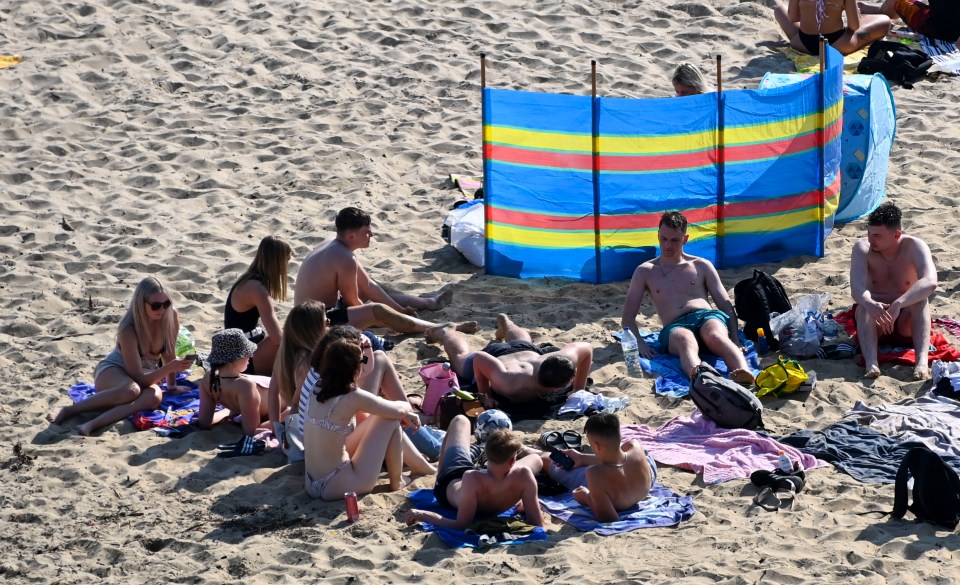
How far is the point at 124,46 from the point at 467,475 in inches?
309

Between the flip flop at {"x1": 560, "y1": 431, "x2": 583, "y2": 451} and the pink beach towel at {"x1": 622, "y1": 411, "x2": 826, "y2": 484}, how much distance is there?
42cm

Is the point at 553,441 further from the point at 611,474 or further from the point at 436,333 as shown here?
the point at 436,333

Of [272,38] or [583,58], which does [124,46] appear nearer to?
[272,38]

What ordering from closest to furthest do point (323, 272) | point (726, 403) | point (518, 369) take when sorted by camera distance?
point (726, 403), point (518, 369), point (323, 272)

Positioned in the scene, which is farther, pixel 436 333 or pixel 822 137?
pixel 822 137

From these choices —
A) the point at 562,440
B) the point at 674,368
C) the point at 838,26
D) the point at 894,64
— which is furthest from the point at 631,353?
the point at 838,26

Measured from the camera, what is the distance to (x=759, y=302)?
8.48 m

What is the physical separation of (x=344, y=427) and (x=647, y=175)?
3.72 meters

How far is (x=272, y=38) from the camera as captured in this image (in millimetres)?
12883

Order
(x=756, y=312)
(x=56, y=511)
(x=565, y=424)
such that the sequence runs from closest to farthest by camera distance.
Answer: (x=56, y=511) → (x=565, y=424) → (x=756, y=312)

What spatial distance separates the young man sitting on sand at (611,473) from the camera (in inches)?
246

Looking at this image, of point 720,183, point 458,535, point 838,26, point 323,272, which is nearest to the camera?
point 458,535

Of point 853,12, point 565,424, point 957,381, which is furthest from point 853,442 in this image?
point 853,12

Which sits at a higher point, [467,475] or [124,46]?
[124,46]
